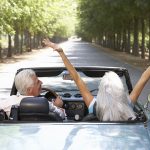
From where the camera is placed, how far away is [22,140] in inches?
137

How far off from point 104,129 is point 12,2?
30963 mm

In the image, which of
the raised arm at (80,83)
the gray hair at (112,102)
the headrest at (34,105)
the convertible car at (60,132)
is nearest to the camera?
the convertible car at (60,132)

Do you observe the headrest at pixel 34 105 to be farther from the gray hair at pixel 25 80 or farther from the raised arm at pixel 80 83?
the raised arm at pixel 80 83

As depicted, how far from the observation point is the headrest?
3.88 meters

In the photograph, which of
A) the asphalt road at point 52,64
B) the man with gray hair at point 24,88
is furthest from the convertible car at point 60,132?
the asphalt road at point 52,64

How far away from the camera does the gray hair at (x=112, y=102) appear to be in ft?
12.3

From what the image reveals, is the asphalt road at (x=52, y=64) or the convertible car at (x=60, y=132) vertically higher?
the convertible car at (x=60, y=132)

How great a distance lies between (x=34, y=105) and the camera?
3.87m

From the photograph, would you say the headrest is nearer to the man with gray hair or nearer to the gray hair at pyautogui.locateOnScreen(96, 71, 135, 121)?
the man with gray hair

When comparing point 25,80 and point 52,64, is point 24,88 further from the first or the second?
point 52,64

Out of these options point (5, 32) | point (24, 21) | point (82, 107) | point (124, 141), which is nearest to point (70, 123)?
point (124, 141)

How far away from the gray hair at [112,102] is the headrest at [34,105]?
40cm

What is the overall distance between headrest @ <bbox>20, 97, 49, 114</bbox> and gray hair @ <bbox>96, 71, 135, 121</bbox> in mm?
401

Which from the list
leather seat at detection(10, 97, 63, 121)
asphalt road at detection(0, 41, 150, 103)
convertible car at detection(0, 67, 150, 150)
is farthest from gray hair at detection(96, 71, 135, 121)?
asphalt road at detection(0, 41, 150, 103)
